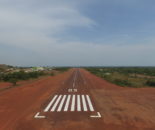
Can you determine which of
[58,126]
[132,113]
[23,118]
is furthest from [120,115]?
[23,118]

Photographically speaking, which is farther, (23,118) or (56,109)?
(56,109)

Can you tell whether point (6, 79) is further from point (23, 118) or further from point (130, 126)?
point (130, 126)

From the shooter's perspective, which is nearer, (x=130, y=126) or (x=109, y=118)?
(x=130, y=126)

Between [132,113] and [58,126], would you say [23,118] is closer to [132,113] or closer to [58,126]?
[58,126]

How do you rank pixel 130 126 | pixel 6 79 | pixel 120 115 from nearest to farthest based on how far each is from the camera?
1. pixel 130 126
2. pixel 120 115
3. pixel 6 79

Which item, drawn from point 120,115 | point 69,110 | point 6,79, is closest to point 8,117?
point 69,110

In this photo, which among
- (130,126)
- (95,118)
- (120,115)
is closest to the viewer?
→ (130,126)

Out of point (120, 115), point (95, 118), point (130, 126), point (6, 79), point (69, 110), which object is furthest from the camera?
point (6, 79)

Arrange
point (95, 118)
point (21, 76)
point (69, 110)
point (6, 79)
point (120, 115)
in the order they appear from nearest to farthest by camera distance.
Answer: point (95, 118) < point (120, 115) < point (69, 110) < point (6, 79) < point (21, 76)

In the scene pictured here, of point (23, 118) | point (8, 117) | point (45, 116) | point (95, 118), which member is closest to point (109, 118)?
point (95, 118)
